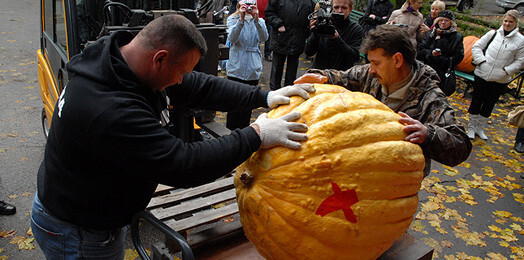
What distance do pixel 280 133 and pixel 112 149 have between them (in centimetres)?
74

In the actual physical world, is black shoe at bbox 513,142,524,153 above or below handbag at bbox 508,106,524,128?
below

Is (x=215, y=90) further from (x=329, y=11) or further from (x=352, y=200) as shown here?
(x=329, y=11)

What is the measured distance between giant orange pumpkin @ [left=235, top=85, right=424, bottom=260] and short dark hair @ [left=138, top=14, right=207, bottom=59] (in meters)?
0.61

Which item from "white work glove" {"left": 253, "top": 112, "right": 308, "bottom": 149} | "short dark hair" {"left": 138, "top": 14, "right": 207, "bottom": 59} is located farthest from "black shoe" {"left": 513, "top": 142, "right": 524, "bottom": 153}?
"short dark hair" {"left": 138, "top": 14, "right": 207, "bottom": 59}

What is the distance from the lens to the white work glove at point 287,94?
2.02 meters

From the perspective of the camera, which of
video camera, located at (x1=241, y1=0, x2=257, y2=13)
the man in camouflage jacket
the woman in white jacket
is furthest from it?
the woman in white jacket

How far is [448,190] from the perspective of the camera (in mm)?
4762

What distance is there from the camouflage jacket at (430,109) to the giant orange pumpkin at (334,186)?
0.18m

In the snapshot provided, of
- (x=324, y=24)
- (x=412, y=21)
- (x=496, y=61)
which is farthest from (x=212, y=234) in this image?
(x=496, y=61)

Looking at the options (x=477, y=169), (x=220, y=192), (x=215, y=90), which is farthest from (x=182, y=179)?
(x=477, y=169)

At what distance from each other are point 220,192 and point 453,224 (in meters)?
2.74

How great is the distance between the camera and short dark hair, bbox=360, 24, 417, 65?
2.18 metres

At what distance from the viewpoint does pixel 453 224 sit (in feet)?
13.4

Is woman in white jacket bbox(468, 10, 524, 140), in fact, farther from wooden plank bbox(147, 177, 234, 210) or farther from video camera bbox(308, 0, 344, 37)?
wooden plank bbox(147, 177, 234, 210)
